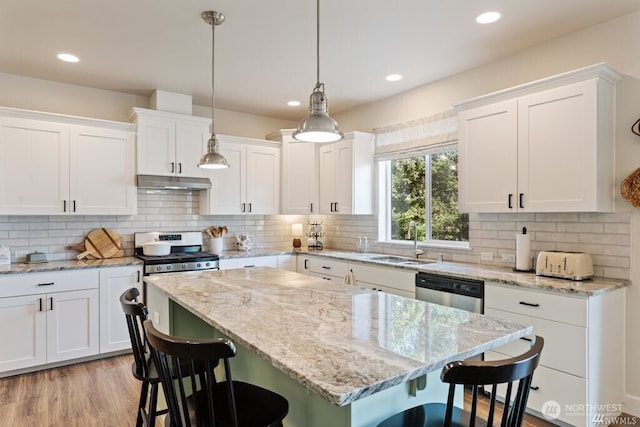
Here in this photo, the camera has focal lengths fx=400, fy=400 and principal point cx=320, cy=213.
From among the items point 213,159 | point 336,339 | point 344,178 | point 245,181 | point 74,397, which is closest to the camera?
point 336,339

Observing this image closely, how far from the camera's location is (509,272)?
316cm

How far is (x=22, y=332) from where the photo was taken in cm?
341

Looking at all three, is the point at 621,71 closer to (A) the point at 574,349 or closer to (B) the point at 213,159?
(A) the point at 574,349

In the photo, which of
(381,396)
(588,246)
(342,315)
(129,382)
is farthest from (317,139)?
(129,382)

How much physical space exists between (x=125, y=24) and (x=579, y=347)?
3746 mm

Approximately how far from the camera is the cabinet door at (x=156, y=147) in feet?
13.7

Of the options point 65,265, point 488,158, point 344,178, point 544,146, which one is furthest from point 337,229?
point 65,265

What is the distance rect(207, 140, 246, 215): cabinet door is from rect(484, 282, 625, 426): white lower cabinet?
3.21 metres

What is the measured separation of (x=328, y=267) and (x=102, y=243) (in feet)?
7.92

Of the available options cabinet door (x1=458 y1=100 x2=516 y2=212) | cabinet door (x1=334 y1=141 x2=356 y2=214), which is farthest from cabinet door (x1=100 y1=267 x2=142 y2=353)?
cabinet door (x1=458 y1=100 x2=516 y2=212)

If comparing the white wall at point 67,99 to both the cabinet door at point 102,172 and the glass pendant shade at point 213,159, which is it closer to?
the cabinet door at point 102,172

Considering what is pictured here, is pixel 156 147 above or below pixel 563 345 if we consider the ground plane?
above

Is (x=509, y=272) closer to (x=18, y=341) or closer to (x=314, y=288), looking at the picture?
(x=314, y=288)

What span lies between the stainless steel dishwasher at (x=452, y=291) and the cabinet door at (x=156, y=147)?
2854 millimetres
